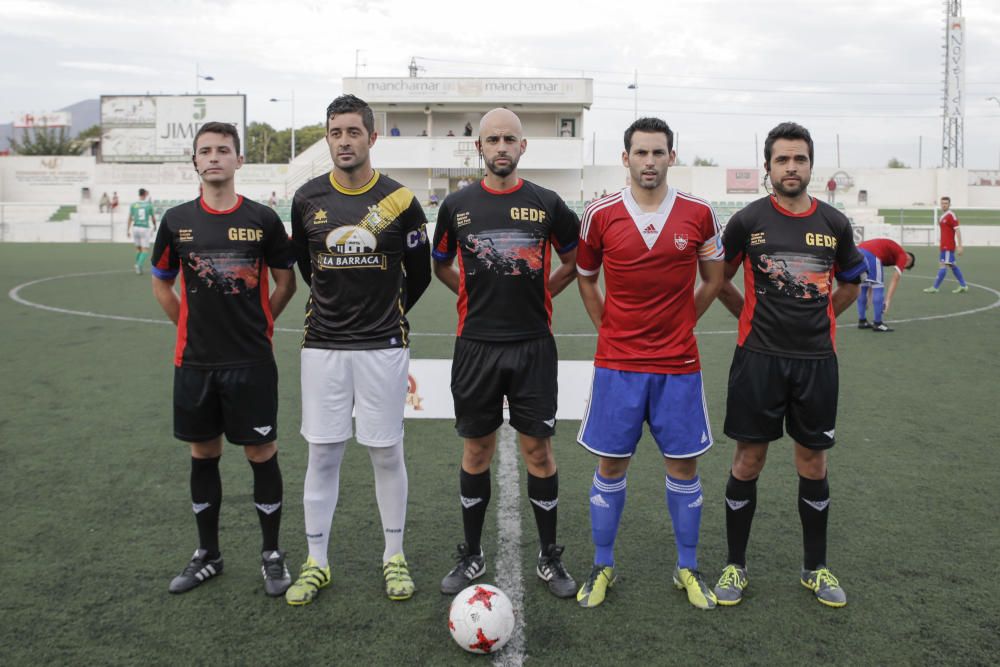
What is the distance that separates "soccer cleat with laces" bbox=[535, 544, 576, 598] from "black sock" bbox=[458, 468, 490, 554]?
0.32 m

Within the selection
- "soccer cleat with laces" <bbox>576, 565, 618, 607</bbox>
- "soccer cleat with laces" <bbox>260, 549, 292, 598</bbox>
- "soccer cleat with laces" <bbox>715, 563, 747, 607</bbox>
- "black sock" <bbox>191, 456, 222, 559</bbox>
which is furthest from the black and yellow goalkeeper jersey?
"soccer cleat with laces" <bbox>715, 563, 747, 607</bbox>

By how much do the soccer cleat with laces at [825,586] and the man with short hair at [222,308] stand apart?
2442 mm

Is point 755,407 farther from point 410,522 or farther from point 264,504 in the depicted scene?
point 264,504

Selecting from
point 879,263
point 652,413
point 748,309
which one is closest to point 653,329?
point 652,413

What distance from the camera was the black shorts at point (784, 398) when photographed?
368 centimetres

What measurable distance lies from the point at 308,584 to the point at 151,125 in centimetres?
5857

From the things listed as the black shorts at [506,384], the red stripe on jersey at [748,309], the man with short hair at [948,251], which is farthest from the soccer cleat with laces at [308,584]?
the man with short hair at [948,251]

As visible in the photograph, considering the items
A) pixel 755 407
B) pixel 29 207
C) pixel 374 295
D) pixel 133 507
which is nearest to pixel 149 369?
pixel 133 507

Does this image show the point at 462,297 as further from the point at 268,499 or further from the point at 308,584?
the point at 308,584

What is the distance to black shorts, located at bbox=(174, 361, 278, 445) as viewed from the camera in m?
3.78

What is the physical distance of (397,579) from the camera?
3779 millimetres

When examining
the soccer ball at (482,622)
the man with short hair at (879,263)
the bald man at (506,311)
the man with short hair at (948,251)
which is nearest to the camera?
the soccer ball at (482,622)

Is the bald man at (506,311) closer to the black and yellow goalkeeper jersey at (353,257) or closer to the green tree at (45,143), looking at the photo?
the black and yellow goalkeeper jersey at (353,257)

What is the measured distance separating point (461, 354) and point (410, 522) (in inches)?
50.5
